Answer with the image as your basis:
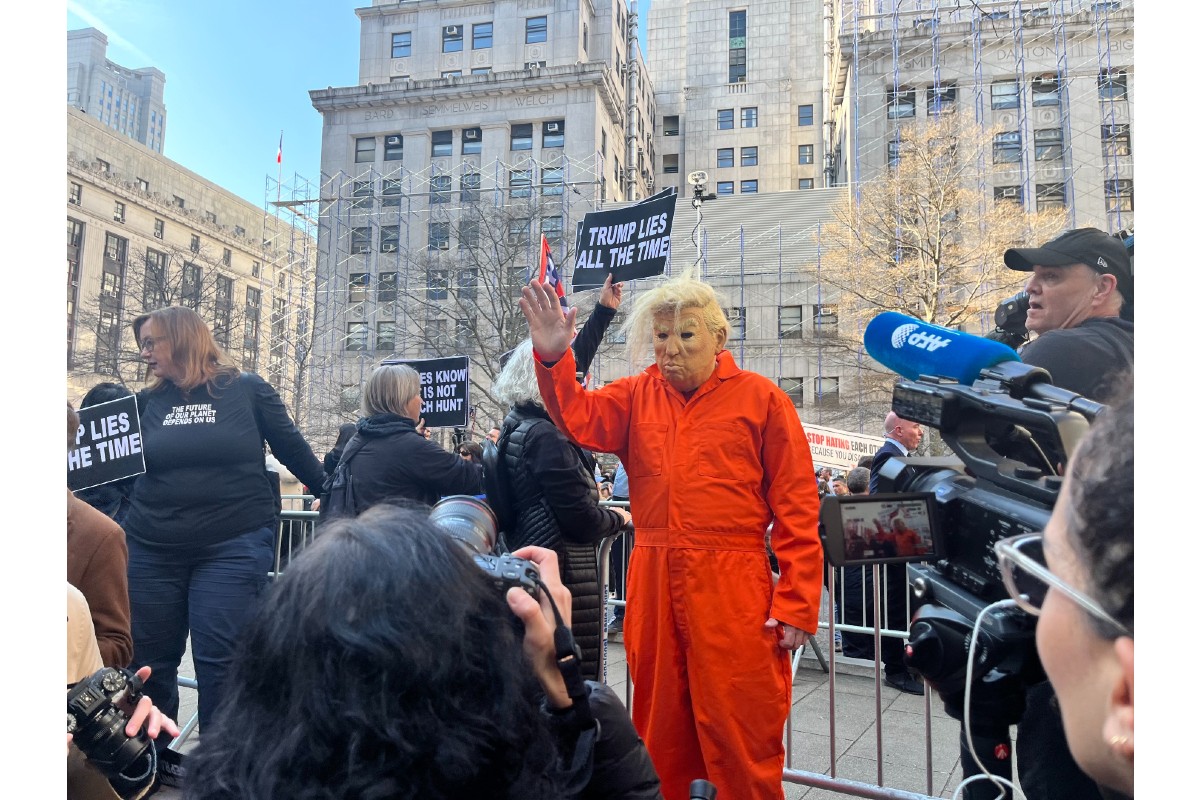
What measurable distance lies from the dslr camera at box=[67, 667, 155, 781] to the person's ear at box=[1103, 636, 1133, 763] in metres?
1.52

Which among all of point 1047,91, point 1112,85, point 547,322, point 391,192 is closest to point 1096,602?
point 547,322

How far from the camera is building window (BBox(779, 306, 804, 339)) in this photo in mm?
36656

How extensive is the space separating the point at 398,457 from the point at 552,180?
1534 inches

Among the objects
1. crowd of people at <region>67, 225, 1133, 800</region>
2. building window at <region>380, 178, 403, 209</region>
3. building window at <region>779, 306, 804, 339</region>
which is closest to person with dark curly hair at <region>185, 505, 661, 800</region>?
crowd of people at <region>67, 225, 1133, 800</region>

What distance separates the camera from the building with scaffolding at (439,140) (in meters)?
37.4

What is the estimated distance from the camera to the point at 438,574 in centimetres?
103

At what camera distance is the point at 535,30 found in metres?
45.8

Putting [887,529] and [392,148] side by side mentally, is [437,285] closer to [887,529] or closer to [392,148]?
[392,148]

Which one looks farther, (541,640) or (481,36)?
(481,36)

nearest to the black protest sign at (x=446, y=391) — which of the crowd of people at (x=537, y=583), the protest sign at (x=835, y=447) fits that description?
the crowd of people at (x=537, y=583)

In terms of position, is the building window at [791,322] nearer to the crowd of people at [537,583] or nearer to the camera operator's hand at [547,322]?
the crowd of people at [537,583]
